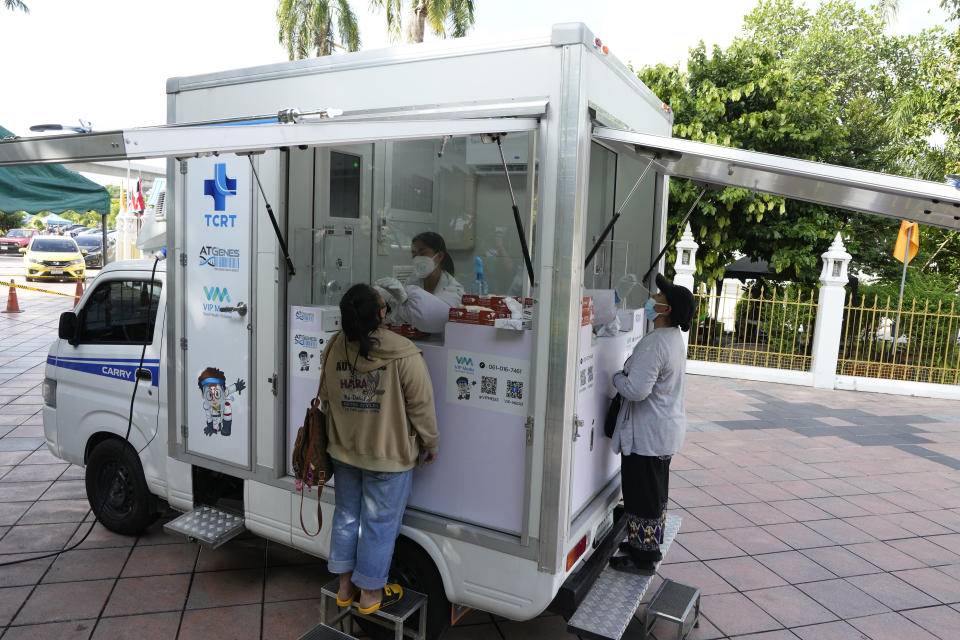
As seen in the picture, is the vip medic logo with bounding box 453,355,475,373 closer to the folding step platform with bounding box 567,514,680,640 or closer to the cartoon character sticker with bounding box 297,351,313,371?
the cartoon character sticker with bounding box 297,351,313,371

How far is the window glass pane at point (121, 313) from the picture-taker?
4.10 meters

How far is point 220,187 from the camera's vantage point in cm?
349

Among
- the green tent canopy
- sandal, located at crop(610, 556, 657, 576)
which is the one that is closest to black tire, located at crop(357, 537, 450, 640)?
sandal, located at crop(610, 556, 657, 576)

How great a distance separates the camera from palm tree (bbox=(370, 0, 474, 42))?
17797mm

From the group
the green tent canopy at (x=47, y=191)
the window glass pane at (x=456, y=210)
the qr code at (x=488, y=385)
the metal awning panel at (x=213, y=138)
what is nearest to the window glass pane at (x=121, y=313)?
the green tent canopy at (x=47, y=191)

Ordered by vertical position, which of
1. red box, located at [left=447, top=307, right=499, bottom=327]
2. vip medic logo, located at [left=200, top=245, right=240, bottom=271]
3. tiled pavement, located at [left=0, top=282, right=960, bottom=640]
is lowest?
tiled pavement, located at [left=0, top=282, right=960, bottom=640]

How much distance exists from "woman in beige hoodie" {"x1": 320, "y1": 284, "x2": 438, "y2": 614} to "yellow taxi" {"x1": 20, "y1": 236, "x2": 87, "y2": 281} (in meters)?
22.0

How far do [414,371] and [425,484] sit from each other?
0.59m

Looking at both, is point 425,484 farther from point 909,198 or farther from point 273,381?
point 909,198

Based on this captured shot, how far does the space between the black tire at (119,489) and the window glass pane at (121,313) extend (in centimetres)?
68

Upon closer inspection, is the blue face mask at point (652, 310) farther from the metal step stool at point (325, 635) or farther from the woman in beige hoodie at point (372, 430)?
the metal step stool at point (325, 635)

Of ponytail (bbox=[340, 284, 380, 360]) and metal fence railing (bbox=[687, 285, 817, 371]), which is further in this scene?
metal fence railing (bbox=[687, 285, 817, 371])

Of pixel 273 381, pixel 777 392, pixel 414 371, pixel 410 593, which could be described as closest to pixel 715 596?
pixel 410 593

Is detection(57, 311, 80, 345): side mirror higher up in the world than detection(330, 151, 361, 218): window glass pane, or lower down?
lower down
